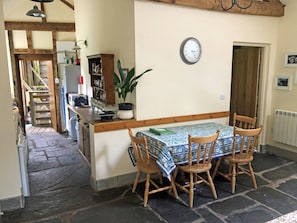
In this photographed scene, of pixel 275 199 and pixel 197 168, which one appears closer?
pixel 197 168

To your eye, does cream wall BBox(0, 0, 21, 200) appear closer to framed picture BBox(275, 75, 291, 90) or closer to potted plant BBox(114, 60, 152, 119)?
potted plant BBox(114, 60, 152, 119)

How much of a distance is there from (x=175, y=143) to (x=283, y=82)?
279 cm

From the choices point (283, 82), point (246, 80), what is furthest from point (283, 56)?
point (246, 80)

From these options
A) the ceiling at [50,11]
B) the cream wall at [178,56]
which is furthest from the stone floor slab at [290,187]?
the ceiling at [50,11]

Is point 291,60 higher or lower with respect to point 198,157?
higher

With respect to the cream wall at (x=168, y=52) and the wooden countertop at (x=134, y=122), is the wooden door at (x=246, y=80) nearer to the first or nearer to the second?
the cream wall at (x=168, y=52)

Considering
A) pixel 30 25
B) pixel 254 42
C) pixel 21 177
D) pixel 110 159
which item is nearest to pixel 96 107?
pixel 110 159

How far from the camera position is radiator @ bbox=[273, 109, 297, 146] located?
4.43 metres

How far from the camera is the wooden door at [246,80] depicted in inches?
194

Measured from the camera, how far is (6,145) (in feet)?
9.73

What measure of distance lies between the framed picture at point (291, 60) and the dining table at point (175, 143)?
1845mm

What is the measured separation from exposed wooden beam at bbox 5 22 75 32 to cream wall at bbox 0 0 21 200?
428cm

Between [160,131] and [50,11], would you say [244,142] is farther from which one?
[50,11]

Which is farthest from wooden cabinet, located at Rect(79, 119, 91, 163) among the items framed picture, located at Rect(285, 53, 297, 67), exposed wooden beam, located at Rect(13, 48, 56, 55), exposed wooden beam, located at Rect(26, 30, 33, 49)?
framed picture, located at Rect(285, 53, 297, 67)
